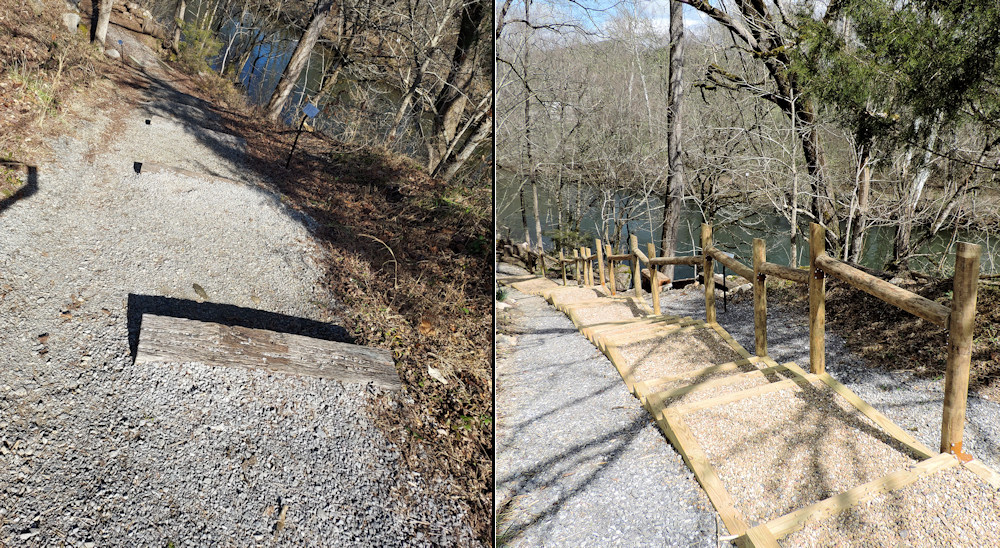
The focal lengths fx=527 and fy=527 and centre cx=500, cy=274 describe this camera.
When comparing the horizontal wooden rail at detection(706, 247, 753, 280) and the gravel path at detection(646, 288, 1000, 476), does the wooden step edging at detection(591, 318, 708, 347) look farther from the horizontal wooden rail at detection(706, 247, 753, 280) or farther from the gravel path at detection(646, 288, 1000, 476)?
the gravel path at detection(646, 288, 1000, 476)

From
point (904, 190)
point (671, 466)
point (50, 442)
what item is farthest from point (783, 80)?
point (50, 442)

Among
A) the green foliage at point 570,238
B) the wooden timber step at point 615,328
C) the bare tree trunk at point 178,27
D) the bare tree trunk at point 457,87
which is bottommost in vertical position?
the wooden timber step at point 615,328

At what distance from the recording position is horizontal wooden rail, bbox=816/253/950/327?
2.19 metres

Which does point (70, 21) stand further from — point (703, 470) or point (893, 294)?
point (893, 294)

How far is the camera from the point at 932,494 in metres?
1.96

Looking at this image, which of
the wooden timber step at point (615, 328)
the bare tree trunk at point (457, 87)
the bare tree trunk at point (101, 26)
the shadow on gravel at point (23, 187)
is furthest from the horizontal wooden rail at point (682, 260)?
the bare tree trunk at point (101, 26)

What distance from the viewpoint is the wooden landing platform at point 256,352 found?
336 centimetres

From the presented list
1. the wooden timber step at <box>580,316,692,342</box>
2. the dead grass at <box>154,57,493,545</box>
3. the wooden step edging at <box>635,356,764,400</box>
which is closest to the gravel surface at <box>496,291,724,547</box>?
the wooden step edging at <box>635,356,764,400</box>

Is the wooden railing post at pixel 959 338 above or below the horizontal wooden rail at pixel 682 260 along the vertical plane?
below

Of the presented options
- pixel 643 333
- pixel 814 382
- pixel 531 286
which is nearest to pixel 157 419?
pixel 643 333

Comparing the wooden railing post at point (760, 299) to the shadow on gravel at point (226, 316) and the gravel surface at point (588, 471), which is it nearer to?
the gravel surface at point (588, 471)

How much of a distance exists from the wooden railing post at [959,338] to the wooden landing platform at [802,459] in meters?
0.14

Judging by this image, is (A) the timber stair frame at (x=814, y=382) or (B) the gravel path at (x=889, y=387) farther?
(B) the gravel path at (x=889, y=387)

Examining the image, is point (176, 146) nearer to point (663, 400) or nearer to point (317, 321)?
point (317, 321)
